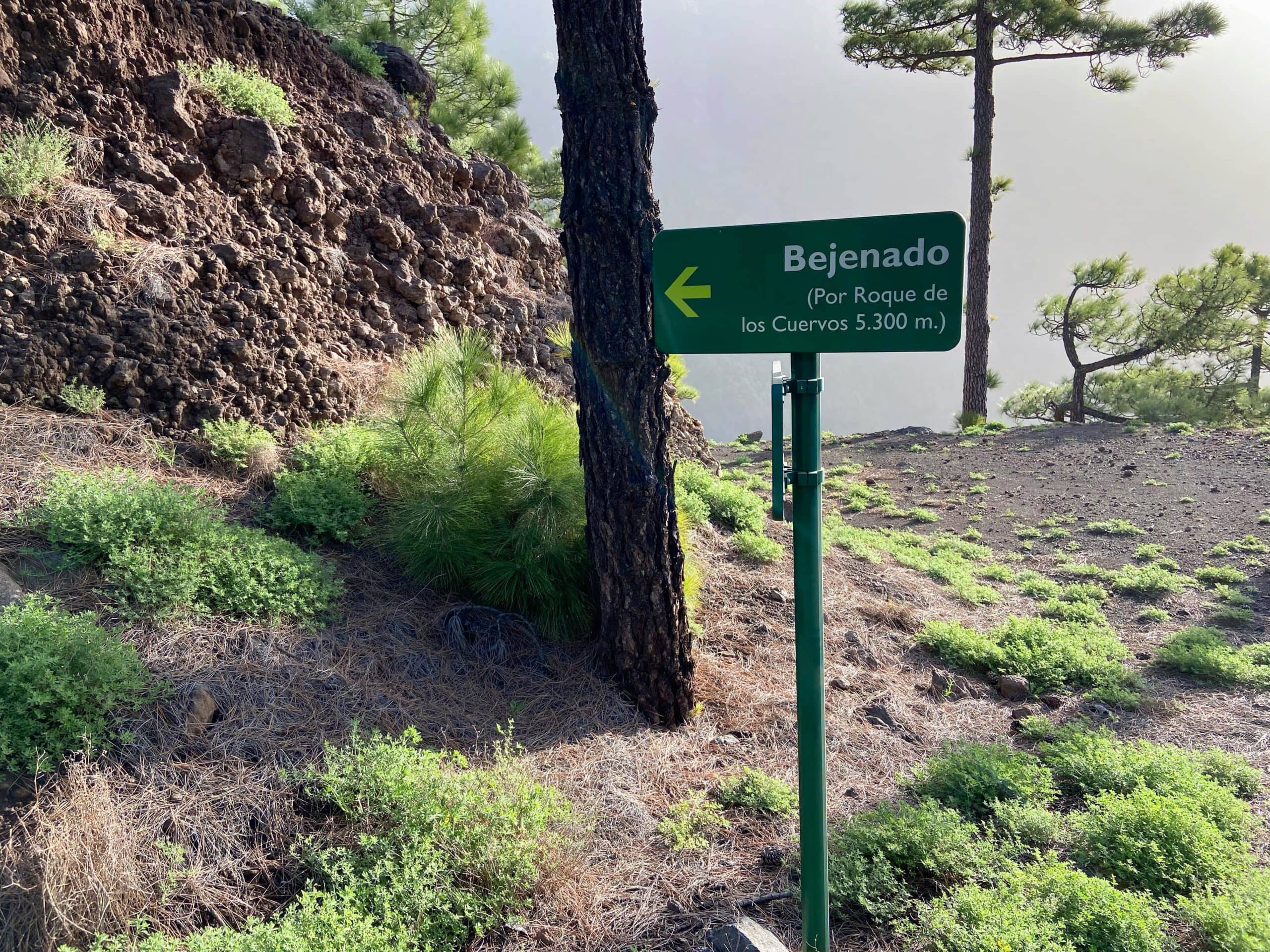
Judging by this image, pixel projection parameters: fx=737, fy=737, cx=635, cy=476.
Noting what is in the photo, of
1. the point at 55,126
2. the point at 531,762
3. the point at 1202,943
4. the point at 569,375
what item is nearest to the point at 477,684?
the point at 531,762

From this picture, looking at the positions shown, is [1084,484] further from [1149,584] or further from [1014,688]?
[1014,688]

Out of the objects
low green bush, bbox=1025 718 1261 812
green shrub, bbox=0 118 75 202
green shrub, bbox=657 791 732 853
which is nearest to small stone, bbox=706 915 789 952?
green shrub, bbox=657 791 732 853

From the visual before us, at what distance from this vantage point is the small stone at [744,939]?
6.33 feet

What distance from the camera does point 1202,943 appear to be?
6.55ft

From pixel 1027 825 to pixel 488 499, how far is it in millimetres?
2484

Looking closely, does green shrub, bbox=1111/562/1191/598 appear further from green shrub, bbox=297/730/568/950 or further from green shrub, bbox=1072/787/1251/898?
green shrub, bbox=297/730/568/950

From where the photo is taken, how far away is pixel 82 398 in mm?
3668

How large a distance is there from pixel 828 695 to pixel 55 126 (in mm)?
5207

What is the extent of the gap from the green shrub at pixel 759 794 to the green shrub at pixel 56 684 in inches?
79.3

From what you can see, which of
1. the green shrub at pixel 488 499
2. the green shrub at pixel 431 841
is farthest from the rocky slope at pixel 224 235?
the green shrub at pixel 431 841

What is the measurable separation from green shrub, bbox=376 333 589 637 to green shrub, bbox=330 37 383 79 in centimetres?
409

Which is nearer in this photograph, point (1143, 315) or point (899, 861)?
point (899, 861)

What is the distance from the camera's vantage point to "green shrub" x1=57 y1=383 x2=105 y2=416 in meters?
3.66

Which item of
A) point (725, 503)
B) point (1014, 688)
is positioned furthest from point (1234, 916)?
point (725, 503)
